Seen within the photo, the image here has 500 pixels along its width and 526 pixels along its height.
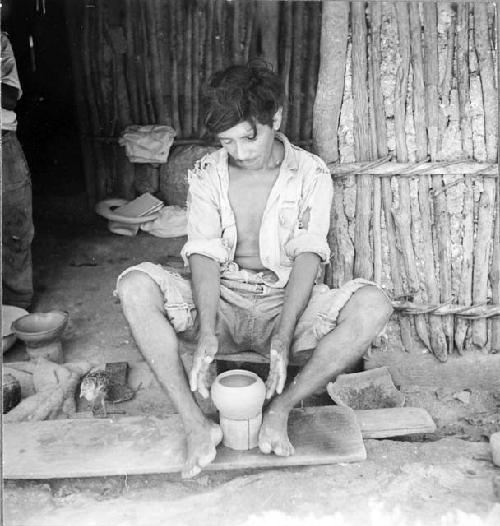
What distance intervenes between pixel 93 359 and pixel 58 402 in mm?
680

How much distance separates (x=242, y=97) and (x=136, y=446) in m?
1.60

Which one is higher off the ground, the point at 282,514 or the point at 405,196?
the point at 405,196

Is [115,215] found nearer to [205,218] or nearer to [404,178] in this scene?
[205,218]

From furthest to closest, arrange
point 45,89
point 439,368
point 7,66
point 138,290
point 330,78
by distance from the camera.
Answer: point 45,89 → point 7,66 → point 439,368 → point 330,78 → point 138,290

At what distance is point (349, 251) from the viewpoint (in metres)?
3.82

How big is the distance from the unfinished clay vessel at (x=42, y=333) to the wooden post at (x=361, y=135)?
5.70ft

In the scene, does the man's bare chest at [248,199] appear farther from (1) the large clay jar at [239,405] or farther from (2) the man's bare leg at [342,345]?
(1) the large clay jar at [239,405]

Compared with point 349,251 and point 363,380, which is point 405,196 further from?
point 363,380

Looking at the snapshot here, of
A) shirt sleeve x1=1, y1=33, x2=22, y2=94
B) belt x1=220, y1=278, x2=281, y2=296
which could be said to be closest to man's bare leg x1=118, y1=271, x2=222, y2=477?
belt x1=220, y1=278, x2=281, y2=296

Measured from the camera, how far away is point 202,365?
283 cm

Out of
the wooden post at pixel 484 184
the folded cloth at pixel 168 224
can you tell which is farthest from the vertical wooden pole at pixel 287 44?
the wooden post at pixel 484 184

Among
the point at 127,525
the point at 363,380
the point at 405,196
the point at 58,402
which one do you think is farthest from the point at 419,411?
the point at 58,402

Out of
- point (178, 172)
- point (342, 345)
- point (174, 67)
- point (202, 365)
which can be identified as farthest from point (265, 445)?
point (174, 67)

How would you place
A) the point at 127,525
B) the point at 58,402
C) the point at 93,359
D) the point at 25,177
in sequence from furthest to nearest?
the point at 25,177 → the point at 93,359 → the point at 58,402 → the point at 127,525
